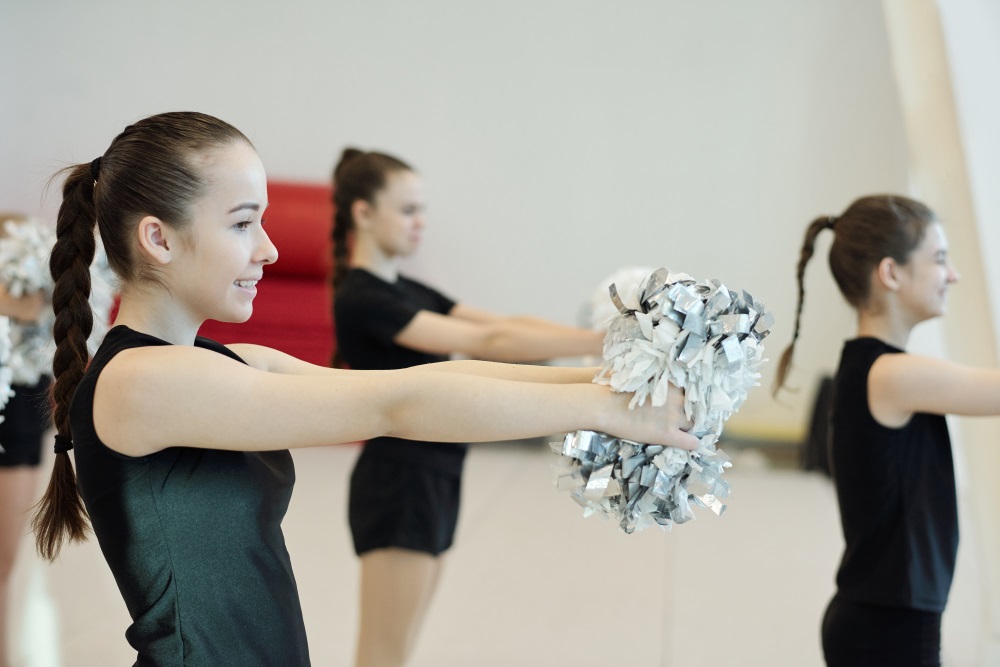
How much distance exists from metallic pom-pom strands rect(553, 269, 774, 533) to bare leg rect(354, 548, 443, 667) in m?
1.40

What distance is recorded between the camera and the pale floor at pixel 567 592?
339cm

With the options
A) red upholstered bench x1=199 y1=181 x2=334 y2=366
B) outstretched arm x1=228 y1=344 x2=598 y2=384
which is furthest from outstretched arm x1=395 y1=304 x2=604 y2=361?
red upholstered bench x1=199 y1=181 x2=334 y2=366

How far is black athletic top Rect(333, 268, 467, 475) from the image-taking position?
2.62 metres

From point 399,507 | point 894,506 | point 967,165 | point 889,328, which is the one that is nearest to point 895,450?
point 894,506

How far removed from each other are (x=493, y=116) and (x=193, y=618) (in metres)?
6.12

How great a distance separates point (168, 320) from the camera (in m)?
1.29

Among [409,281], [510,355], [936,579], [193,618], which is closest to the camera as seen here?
[193,618]

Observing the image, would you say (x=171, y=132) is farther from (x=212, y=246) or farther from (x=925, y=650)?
(x=925, y=650)

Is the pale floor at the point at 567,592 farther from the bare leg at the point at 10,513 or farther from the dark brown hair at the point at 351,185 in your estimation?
the dark brown hair at the point at 351,185

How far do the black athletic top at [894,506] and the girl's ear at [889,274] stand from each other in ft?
0.45

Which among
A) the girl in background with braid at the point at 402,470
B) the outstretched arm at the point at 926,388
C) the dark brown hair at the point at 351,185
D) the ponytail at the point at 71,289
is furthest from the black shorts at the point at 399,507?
the ponytail at the point at 71,289

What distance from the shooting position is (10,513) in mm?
2746

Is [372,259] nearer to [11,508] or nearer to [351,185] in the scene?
[351,185]

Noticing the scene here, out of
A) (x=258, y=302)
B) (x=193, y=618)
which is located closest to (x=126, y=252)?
(x=193, y=618)
